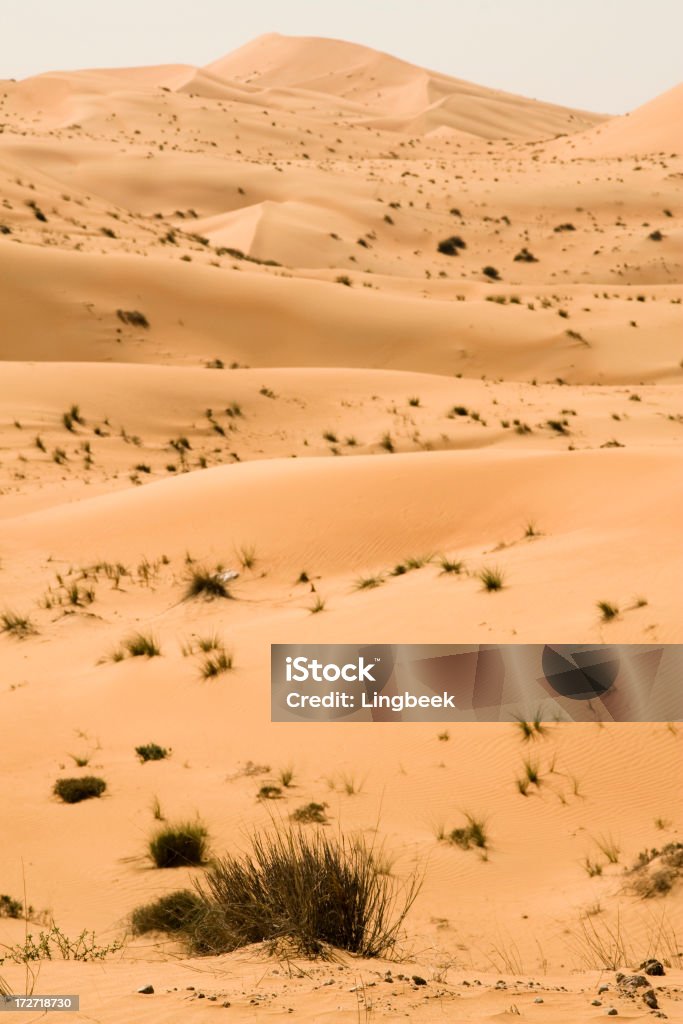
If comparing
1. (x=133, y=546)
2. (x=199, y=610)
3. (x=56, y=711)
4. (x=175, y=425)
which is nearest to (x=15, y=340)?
(x=175, y=425)

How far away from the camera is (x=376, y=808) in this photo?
7.92m

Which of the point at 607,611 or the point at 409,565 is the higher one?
the point at 607,611

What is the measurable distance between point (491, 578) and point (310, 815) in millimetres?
4302

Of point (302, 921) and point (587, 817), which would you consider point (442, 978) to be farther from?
point (587, 817)

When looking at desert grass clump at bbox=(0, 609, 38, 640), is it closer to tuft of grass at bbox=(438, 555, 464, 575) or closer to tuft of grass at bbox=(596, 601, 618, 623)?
tuft of grass at bbox=(438, 555, 464, 575)

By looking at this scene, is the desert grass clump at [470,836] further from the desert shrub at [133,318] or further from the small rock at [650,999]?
the desert shrub at [133,318]

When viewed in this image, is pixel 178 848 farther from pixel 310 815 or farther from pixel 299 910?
pixel 299 910

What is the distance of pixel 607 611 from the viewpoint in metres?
9.85

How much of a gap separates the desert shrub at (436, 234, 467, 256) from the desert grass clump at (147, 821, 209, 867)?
149 feet

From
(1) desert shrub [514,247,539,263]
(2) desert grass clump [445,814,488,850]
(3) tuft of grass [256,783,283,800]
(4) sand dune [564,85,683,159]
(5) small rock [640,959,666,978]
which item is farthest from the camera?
(4) sand dune [564,85,683,159]

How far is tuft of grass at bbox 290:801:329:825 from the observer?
7.57 metres

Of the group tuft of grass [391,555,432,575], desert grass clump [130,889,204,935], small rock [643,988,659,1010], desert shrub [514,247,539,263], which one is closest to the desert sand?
small rock [643,988,659,1010]

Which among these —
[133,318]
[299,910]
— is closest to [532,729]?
[299,910]

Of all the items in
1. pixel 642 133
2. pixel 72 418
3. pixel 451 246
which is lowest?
pixel 72 418
